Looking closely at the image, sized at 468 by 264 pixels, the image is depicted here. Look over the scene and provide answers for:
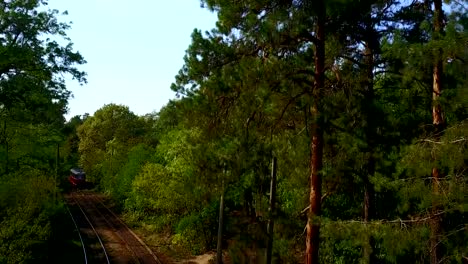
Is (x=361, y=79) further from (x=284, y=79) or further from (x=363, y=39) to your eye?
(x=284, y=79)

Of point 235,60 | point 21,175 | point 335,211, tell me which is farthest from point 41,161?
point 235,60

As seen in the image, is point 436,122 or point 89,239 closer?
point 436,122

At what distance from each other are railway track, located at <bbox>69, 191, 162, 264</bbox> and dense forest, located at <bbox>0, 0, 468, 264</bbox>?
7574 mm

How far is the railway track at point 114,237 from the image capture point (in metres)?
26.1

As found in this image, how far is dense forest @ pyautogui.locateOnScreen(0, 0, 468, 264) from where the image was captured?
10.4 meters

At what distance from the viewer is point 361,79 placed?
43.5 feet

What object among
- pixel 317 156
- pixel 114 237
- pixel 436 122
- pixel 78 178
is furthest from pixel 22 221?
pixel 78 178

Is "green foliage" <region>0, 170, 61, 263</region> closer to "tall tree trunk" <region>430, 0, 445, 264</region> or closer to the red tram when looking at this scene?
"tall tree trunk" <region>430, 0, 445, 264</region>

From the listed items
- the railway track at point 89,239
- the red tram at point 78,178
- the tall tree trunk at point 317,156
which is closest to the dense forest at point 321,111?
the tall tree trunk at point 317,156

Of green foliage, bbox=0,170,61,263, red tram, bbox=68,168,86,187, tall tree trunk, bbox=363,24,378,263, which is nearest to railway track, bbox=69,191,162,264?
green foliage, bbox=0,170,61,263

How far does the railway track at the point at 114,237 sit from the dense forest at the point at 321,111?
24.8 ft

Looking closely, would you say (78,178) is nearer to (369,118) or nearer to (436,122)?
(369,118)

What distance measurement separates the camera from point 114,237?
31.9 meters

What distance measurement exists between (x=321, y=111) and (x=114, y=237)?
2383cm
